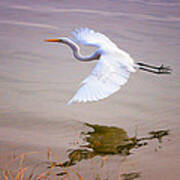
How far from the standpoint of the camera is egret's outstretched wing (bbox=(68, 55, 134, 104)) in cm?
327

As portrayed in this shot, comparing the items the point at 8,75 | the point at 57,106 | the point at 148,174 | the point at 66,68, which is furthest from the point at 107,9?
the point at 148,174

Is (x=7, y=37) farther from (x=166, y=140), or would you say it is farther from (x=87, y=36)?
(x=166, y=140)

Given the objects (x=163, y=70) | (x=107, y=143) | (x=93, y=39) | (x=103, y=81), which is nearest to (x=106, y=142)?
(x=107, y=143)

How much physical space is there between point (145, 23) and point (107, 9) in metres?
1.45

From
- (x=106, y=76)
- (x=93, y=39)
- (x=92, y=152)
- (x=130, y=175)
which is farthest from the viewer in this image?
(x=93, y=39)

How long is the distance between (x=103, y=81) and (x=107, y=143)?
0.49m

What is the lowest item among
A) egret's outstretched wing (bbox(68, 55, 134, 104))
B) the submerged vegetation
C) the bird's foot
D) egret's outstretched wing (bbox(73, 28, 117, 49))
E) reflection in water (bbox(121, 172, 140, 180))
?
reflection in water (bbox(121, 172, 140, 180))

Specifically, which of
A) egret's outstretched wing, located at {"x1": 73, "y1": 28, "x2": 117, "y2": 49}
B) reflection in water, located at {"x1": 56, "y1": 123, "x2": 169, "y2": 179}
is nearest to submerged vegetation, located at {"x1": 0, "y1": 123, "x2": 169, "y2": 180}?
reflection in water, located at {"x1": 56, "y1": 123, "x2": 169, "y2": 179}

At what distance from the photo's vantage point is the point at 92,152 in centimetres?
314

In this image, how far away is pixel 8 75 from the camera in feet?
16.1

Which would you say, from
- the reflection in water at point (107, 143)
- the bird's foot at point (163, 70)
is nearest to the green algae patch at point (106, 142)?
the reflection in water at point (107, 143)

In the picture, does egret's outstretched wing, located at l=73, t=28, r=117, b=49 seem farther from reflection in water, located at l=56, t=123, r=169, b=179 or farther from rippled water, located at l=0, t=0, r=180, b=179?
reflection in water, located at l=56, t=123, r=169, b=179

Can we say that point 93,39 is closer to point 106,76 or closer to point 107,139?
point 106,76

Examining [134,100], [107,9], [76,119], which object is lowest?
[76,119]
